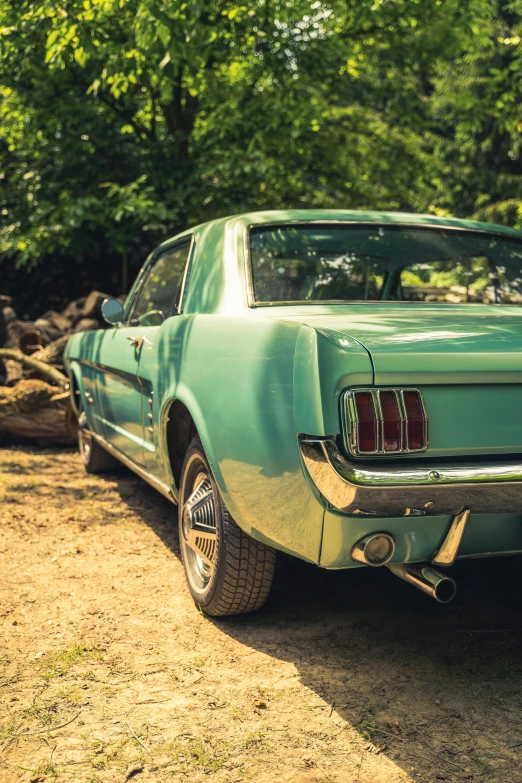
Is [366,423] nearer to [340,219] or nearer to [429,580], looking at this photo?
[429,580]

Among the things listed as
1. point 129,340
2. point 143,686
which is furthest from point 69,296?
point 143,686

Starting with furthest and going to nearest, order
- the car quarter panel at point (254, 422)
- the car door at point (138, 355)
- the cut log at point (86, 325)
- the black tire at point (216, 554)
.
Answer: the cut log at point (86, 325), the car door at point (138, 355), the black tire at point (216, 554), the car quarter panel at point (254, 422)

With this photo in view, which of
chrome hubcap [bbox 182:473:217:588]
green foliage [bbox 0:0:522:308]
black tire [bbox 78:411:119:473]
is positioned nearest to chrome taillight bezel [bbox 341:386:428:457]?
chrome hubcap [bbox 182:473:217:588]

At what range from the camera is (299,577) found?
405 centimetres

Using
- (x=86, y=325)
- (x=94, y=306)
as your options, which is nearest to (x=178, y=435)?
(x=86, y=325)

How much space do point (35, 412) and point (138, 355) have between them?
3694 millimetres

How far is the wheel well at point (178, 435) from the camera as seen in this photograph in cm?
373

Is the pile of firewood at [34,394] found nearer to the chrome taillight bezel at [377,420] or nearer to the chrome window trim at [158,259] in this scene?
the chrome window trim at [158,259]

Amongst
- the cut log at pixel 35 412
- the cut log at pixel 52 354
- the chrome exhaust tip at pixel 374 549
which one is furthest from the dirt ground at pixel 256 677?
the cut log at pixel 52 354

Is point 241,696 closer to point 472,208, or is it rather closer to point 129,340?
point 129,340

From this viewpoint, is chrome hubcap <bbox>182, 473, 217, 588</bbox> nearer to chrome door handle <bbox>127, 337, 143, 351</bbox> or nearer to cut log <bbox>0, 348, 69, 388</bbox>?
chrome door handle <bbox>127, 337, 143, 351</bbox>

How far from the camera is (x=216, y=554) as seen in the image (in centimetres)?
328

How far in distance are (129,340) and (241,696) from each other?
242cm

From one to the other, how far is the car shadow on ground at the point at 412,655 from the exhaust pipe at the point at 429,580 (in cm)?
42
